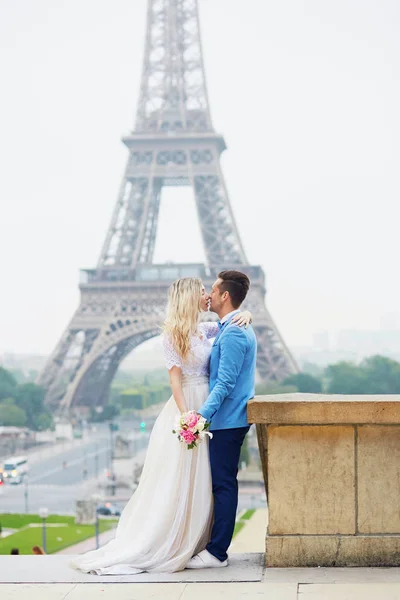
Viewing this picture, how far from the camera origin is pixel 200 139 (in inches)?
2660

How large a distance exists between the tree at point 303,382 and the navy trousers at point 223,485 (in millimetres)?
60633

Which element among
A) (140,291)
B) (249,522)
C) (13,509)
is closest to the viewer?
(249,522)

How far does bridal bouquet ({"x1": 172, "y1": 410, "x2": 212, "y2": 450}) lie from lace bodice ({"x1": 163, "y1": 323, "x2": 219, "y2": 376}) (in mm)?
501

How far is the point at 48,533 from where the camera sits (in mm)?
37500

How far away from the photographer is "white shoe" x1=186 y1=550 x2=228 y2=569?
7.31 m

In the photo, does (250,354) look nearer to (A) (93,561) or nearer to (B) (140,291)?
(A) (93,561)

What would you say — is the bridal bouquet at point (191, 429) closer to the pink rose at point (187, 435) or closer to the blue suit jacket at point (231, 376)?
the pink rose at point (187, 435)

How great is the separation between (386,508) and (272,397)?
99 cm

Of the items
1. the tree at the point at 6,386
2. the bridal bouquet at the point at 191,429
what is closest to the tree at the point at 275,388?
the tree at the point at 6,386

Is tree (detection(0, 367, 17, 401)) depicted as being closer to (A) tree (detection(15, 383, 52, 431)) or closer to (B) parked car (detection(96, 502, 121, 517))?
(A) tree (detection(15, 383, 52, 431))

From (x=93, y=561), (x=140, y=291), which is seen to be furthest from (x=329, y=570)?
(x=140, y=291)

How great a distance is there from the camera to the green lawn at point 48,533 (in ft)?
110

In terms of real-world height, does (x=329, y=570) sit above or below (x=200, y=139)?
below

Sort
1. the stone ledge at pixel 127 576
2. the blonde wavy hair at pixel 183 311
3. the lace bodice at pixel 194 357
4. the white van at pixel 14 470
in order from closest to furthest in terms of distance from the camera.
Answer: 1. the stone ledge at pixel 127 576
2. the blonde wavy hair at pixel 183 311
3. the lace bodice at pixel 194 357
4. the white van at pixel 14 470
